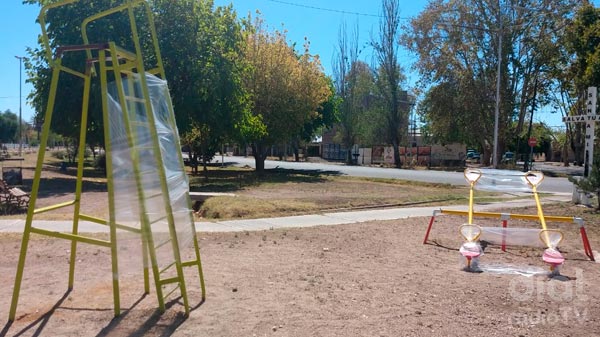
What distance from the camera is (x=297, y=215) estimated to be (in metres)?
12.4

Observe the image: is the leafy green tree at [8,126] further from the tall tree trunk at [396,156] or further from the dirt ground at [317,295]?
the dirt ground at [317,295]

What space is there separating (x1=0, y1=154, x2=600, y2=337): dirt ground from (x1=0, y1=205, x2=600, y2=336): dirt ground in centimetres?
1

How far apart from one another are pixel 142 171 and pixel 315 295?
2.25 metres

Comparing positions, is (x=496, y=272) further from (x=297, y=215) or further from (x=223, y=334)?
(x=297, y=215)

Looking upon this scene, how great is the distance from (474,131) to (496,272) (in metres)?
39.1

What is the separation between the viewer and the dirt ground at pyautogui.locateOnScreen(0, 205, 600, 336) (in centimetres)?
465

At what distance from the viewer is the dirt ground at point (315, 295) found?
4.66 meters

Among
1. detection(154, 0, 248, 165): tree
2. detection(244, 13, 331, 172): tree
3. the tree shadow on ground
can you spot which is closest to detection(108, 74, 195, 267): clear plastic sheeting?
the tree shadow on ground

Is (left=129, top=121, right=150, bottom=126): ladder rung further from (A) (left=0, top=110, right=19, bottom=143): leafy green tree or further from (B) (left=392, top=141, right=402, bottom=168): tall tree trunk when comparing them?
(A) (left=0, top=110, right=19, bottom=143): leafy green tree

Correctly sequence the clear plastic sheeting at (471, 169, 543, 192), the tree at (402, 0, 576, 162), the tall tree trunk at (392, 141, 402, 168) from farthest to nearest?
the tall tree trunk at (392, 141, 402, 168)
the tree at (402, 0, 576, 162)
the clear plastic sheeting at (471, 169, 543, 192)

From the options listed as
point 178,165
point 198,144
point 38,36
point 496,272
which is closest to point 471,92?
point 198,144

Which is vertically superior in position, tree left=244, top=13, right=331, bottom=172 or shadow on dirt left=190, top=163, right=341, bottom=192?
tree left=244, top=13, right=331, bottom=172

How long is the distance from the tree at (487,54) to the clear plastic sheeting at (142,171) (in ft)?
125

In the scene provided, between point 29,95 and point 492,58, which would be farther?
point 492,58
